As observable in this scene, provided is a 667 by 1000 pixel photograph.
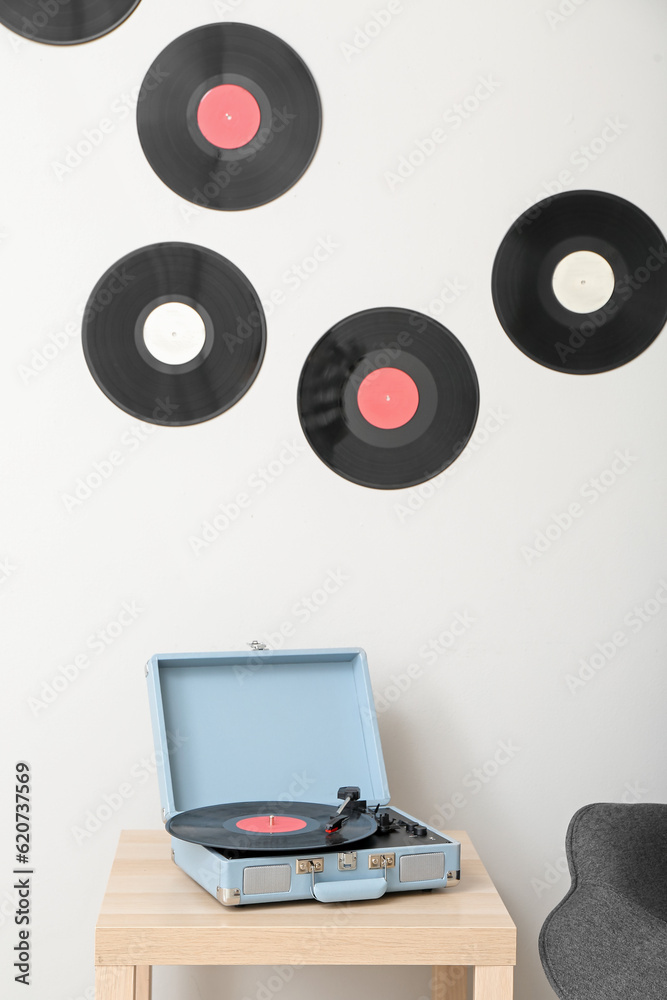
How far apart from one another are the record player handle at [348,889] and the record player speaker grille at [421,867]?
0.13 ft

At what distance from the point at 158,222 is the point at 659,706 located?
140 cm

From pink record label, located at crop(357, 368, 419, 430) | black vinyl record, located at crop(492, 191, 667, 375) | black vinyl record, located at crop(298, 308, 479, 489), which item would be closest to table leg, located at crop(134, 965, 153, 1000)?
black vinyl record, located at crop(298, 308, 479, 489)

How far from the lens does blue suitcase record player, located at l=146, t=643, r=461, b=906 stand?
1.17 m

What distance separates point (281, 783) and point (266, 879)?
0.93 feet

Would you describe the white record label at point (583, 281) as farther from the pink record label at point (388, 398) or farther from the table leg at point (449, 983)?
the table leg at point (449, 983)

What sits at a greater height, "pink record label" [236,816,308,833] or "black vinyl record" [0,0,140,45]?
"black vinyl record" [0,0,140,45]

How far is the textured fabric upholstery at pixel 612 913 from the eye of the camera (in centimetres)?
107

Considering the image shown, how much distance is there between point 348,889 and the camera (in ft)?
3.86

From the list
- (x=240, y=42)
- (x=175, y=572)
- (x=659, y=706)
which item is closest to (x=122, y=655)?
(x=175, y=572)

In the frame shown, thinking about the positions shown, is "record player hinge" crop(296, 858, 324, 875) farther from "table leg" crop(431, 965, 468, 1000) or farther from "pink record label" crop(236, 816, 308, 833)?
"table leg" crop(431, 965, 468, 1000)

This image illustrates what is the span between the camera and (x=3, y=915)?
159 centimetres

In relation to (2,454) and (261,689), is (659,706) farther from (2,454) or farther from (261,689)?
(2,454)

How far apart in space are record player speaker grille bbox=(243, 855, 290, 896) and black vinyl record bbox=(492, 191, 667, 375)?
1091 mm

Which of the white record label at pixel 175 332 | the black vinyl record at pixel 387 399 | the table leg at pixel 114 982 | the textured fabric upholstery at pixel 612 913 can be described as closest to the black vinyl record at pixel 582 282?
the black vinyl record at pixel 387 399
